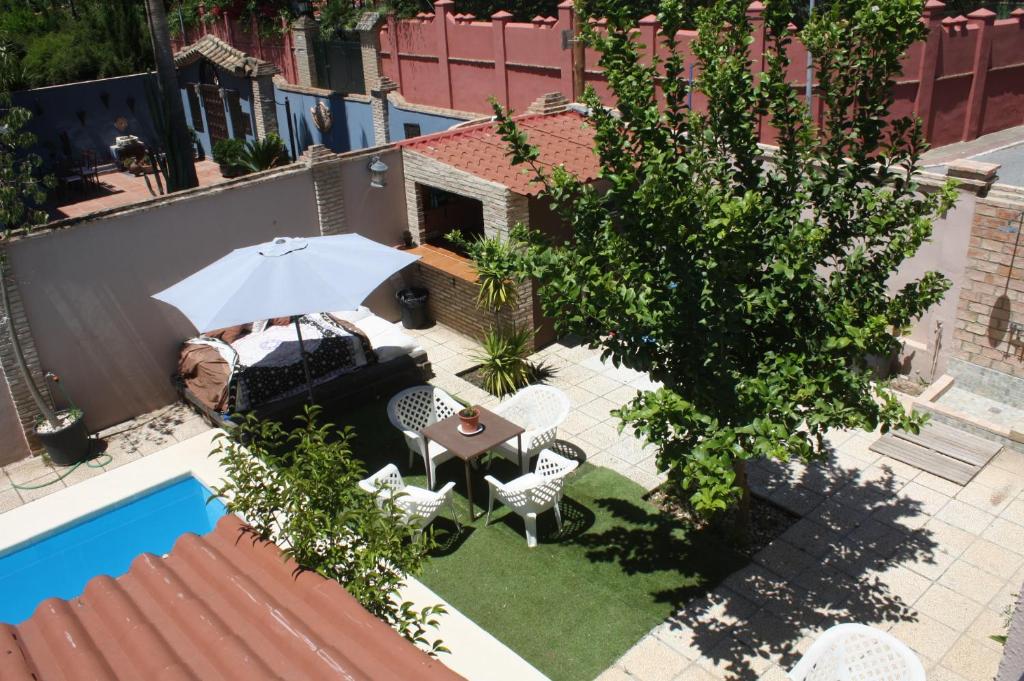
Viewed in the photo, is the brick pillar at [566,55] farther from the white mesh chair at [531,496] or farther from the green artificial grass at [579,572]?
the white mesh chair at [531,496]

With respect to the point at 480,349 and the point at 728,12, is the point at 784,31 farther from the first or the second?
the point at 480,349

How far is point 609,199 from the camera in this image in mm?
8008

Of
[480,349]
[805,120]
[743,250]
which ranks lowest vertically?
[480,349]

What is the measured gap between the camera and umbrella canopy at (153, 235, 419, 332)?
404 inches

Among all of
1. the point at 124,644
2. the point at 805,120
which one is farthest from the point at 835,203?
the point at 124,644

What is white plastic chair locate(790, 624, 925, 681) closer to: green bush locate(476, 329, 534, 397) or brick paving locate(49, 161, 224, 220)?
green bush locate(476, 329, 534, 397)

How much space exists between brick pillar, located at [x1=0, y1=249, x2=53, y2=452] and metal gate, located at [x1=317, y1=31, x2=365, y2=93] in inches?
574

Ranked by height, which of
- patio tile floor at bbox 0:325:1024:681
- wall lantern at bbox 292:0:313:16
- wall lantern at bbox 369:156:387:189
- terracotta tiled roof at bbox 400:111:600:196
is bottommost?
patio tile floor at bbox 0:325:1024:681

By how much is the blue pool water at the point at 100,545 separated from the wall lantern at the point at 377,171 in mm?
6056

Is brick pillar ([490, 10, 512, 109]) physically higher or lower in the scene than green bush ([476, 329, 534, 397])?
higher

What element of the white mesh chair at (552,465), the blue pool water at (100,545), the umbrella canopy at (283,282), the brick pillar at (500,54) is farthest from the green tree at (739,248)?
the brick pillar at (500,54)

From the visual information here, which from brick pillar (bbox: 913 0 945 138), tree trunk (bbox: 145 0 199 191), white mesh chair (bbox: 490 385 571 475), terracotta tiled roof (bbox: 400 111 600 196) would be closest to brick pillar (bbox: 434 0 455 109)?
tree trunk (bbox: 145 0 199 191)

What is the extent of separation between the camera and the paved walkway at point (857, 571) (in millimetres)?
8086

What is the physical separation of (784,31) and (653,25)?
426 inches
